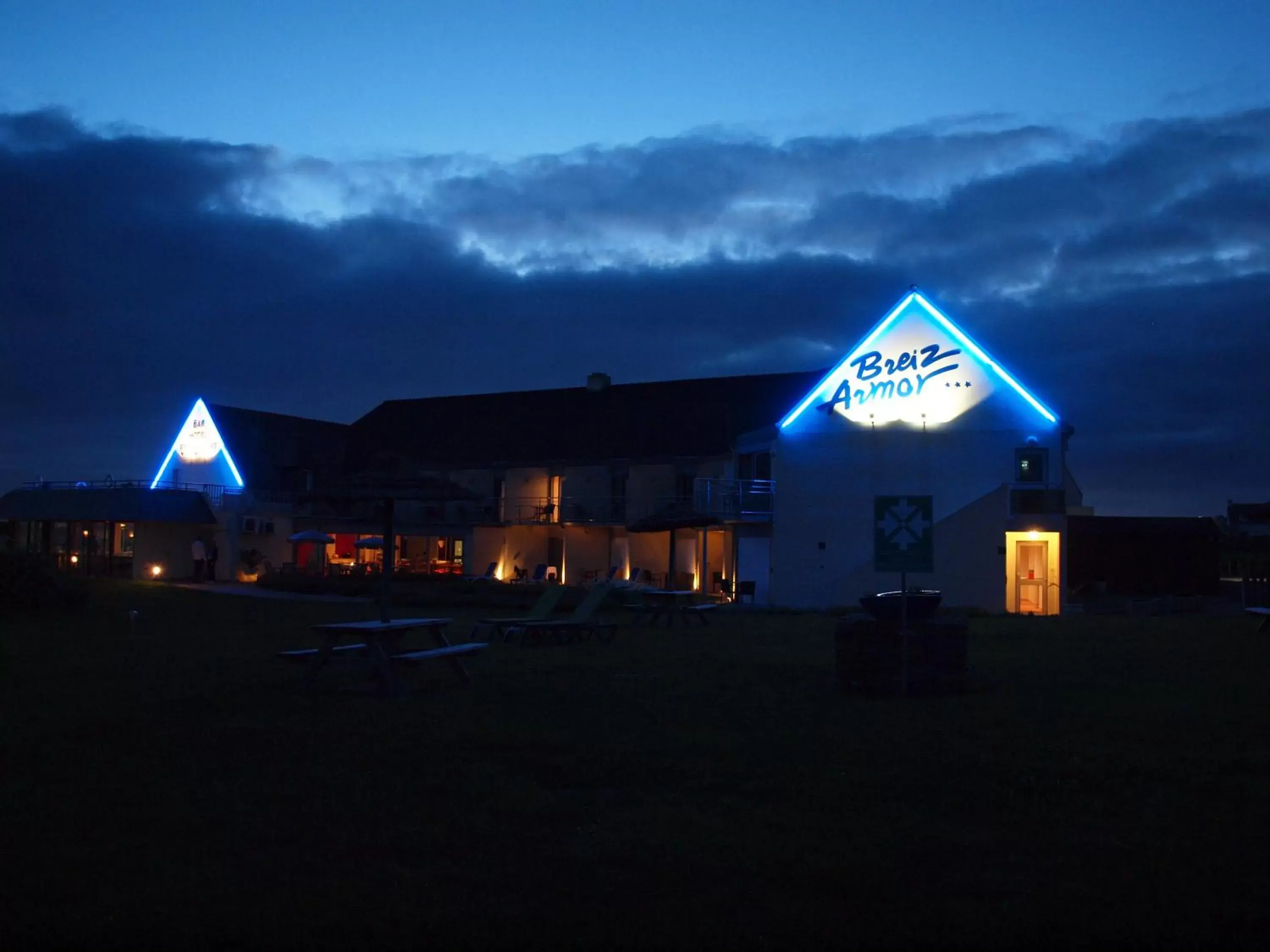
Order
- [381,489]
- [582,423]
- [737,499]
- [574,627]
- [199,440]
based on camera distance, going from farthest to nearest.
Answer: [199,440] → [582,423] → [737,499] → [574,627] → [381,489]

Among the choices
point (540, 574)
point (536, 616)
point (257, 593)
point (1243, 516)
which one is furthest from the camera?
point (1243, 516)

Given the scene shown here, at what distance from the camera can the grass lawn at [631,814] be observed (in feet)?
16.3

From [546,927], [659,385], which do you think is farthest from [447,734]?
[659,385]

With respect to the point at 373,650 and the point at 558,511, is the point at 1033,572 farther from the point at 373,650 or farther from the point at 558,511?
the point at 373,650

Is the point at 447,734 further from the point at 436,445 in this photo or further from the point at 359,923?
the point at 436,445

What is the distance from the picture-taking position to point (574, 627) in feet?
59.2

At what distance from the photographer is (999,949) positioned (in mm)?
4672

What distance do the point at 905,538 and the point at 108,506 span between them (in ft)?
119

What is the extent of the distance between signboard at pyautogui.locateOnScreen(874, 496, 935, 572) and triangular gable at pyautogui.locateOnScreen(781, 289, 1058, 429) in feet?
66.6

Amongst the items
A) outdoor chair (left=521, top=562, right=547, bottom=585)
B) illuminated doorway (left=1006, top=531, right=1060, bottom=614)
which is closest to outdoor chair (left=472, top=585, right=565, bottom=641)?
illuminated doorway (left=1006, top=531, right=1060, bottom=614)

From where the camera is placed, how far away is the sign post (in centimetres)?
1146

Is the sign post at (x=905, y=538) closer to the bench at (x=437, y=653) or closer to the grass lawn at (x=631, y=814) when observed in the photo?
the grass lawn at (x=631, y=814)

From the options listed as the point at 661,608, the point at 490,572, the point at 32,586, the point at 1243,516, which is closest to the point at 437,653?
the point at 661,608

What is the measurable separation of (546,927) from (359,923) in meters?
0.77
